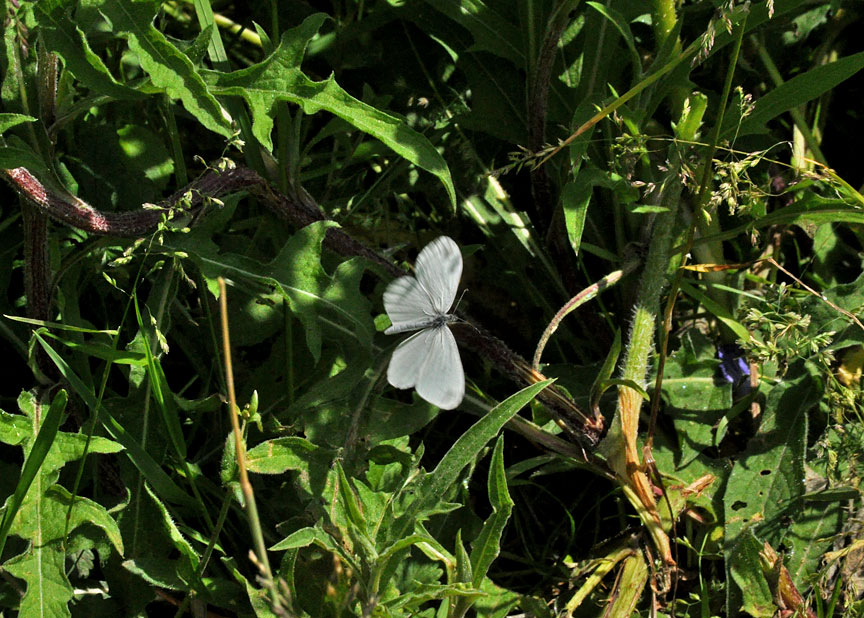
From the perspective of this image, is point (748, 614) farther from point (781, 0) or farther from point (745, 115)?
point (781, 0)

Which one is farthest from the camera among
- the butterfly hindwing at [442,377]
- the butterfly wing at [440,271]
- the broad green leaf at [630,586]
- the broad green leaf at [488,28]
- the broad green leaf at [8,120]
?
the broad green leaf at [488,28]

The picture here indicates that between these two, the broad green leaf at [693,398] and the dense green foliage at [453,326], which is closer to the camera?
the dense green foliage at [453,326]

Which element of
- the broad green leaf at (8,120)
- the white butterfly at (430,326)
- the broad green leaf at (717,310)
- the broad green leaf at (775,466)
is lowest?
the broad green leaf at (775,466)

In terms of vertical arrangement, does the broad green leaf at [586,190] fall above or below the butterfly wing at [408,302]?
above

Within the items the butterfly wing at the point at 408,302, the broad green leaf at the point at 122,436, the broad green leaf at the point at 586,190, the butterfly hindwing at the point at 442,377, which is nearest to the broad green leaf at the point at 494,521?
the butterfly hindwing at the point at 442,377

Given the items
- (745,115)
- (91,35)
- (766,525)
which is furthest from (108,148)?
(766,525)

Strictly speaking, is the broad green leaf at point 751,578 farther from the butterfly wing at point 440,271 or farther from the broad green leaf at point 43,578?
the broad green leaf at point 43,578

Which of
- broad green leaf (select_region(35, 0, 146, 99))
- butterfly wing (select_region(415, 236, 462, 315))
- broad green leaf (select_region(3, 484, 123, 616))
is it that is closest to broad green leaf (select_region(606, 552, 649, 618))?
butterfly wing (select_region(415, 236, 462, 315))

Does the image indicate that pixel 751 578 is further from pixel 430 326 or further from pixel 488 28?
pixel 488 28

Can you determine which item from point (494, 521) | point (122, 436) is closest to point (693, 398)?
point (494, 521)

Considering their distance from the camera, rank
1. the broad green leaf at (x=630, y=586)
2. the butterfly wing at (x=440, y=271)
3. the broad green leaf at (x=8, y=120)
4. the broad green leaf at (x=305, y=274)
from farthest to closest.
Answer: the broad green leaf at (x=630, y=586), the broad green leaf at (x=305, y=274), the butterfly wing at (x=440, y=271), the broad green leaf at (x=8, y=120)
